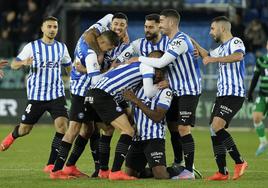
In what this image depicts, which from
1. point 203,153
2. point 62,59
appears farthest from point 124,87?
point 203,153

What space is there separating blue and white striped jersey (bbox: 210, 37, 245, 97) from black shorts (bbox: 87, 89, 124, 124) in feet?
4.42

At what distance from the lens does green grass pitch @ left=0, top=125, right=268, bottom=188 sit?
436 inches

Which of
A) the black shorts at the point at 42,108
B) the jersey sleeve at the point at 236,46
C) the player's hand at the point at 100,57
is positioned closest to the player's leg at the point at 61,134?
the black shorts at the point at 42,108

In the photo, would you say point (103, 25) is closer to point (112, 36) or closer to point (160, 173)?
point (112, 36)

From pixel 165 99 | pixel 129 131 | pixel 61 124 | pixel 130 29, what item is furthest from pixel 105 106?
pixel 130 29

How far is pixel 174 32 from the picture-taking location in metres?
12.0

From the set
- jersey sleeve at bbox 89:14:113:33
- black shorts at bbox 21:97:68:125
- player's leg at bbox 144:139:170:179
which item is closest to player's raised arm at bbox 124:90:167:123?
player's leg at bbox 144:139:170:179

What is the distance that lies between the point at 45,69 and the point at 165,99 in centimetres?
277

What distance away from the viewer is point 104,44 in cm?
1188

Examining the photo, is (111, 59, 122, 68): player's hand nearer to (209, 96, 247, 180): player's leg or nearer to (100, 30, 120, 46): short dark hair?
(100, 30, 120, 46): short dark hair

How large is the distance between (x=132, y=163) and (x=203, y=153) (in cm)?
468

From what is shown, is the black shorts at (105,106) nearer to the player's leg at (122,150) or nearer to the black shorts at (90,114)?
the player's leg at (122,150)

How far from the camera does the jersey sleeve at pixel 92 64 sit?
11742 mm

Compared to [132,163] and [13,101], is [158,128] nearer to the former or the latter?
[132,163]
